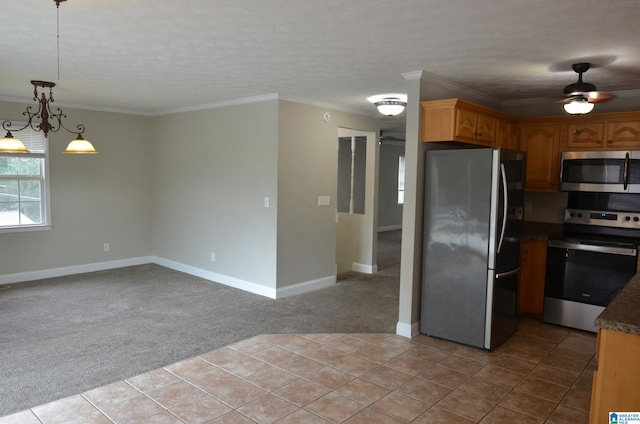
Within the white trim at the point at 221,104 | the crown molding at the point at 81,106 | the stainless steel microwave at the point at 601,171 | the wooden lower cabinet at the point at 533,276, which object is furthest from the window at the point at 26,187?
the stainless steel microwave at the point at 601,171

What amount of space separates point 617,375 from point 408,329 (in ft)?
7.26

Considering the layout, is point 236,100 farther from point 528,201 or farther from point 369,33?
point 528,201

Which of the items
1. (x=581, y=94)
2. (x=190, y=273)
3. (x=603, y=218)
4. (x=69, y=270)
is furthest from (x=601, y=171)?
(x=69, y=270)

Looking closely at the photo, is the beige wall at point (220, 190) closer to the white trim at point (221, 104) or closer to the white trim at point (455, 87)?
the white trim at point (221, 104)

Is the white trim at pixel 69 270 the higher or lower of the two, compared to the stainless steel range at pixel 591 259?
lower

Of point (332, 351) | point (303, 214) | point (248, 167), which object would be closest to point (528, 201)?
point (303, 214)

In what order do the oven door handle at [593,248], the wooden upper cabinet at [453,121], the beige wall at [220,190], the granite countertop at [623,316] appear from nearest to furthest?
the granite countertop at [623,316] → the wooden upper cabinet at [453,121] → the oven door handle at [593,248] → the beige wall at [220,190]

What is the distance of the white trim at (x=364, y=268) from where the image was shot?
690cm

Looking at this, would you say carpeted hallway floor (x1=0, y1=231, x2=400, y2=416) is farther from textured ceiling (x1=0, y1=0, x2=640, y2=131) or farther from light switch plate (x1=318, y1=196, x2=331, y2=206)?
textured ceiling (x1=0, y1=0, x2=640, y2=131)

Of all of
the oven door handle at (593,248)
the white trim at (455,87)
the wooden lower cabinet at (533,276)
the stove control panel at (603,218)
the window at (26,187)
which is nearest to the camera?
the white trim at (455,87)

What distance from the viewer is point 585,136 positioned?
461 centimetres

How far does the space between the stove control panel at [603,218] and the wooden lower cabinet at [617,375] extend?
294 cm

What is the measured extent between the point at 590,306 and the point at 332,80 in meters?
3.32

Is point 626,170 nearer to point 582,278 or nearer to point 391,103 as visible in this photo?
point 582,278
